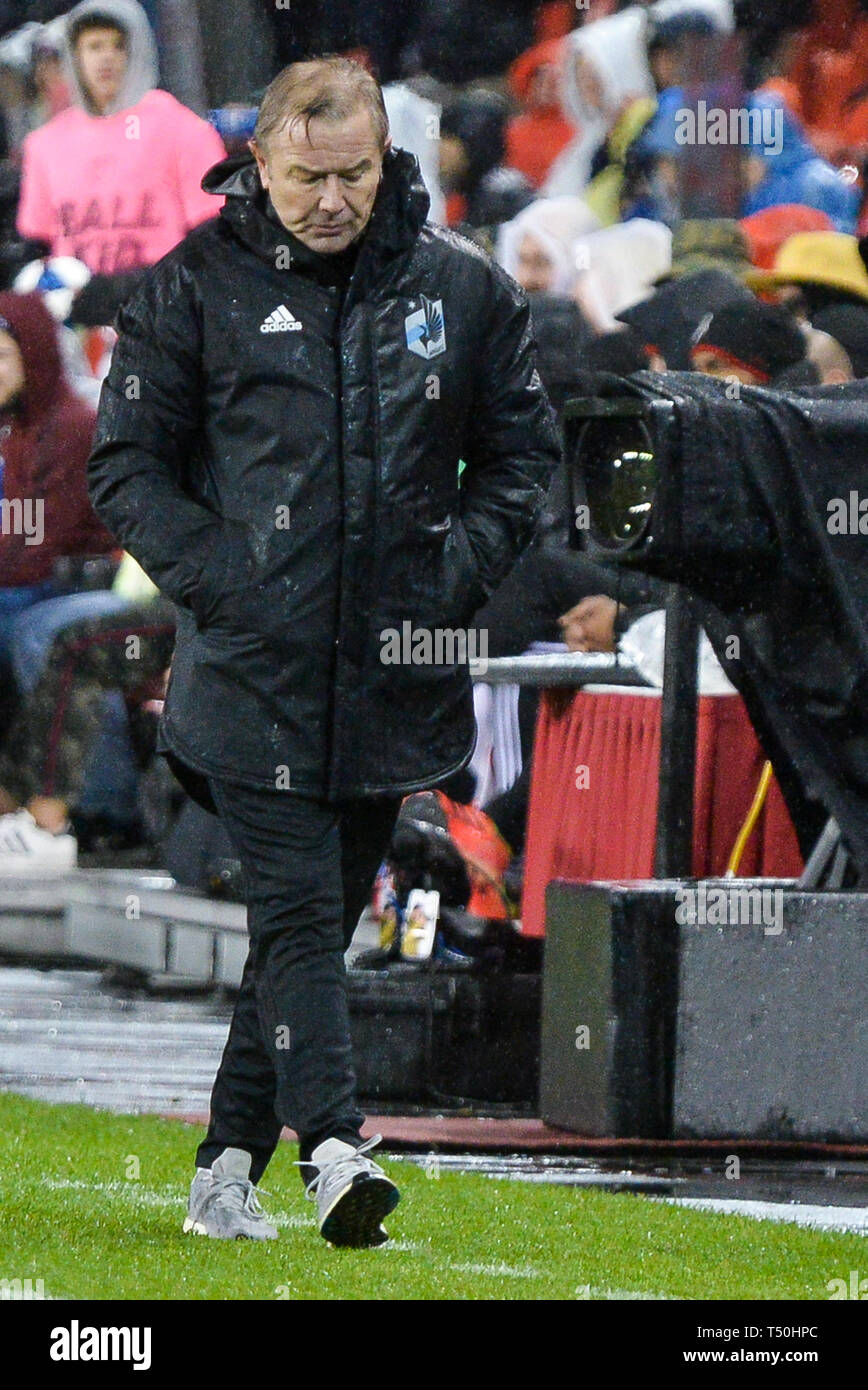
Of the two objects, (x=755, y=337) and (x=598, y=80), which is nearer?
(x=755, y=337)

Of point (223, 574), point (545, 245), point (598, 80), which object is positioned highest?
point (598, 80)

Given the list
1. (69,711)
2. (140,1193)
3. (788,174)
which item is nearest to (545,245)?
(788,174)

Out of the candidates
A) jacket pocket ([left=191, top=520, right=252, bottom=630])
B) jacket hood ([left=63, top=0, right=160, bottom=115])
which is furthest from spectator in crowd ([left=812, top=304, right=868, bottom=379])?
jacket pocket ([left=191, top=520, right=252, bottom=630])

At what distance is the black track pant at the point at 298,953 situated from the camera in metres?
5.15

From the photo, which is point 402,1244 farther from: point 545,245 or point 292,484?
point 545,245

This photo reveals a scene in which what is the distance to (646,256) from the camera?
1188 cm

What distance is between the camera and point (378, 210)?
17.2ft

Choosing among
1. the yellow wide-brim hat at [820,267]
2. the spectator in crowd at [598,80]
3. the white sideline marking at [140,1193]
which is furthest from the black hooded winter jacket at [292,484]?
the spectator in crowd at [598,80]

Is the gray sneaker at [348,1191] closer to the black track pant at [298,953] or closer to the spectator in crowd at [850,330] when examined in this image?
the black track pant at [298,953]

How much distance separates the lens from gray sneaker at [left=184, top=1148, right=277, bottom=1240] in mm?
5379

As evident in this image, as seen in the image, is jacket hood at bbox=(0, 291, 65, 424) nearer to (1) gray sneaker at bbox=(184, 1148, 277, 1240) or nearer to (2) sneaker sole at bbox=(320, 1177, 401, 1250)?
(1) gray sneaker at bbox=(184, 1148, 277, 1240)

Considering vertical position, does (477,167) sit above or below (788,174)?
above

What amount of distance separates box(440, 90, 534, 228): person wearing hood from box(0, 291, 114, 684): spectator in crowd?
76.3 inches

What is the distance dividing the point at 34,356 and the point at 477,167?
88.1 inches
